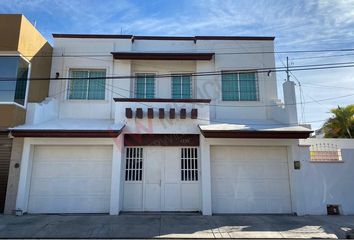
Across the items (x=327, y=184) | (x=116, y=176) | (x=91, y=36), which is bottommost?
(x=327, y=184)

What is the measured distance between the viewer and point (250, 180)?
1072 centimetres

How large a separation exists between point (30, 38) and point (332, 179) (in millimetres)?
14074

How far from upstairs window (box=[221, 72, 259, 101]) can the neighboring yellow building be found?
8861 millimetres

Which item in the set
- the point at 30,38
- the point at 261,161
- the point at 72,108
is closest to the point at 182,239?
the point at 261,161

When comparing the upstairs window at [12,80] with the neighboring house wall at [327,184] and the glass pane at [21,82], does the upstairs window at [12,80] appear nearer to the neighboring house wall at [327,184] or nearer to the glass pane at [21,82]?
the glass pane at [21,82]

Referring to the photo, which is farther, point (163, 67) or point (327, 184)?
point (163, 67)

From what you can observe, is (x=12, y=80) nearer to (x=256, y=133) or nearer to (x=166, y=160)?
(x=166, y=160)

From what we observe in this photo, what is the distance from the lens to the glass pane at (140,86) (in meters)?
12.4

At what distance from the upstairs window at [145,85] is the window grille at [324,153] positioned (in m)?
7.69

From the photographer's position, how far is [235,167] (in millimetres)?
10836

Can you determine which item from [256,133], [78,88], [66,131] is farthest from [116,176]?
[256,133]

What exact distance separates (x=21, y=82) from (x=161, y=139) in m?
6.33

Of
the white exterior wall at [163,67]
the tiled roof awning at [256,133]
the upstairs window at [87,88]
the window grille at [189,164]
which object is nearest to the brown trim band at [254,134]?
the tiled roof awning at [256,133]

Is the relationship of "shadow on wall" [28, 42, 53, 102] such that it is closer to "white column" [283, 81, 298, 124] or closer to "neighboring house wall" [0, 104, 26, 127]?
"neighboring house wall" [0, 104, 26, 127]
